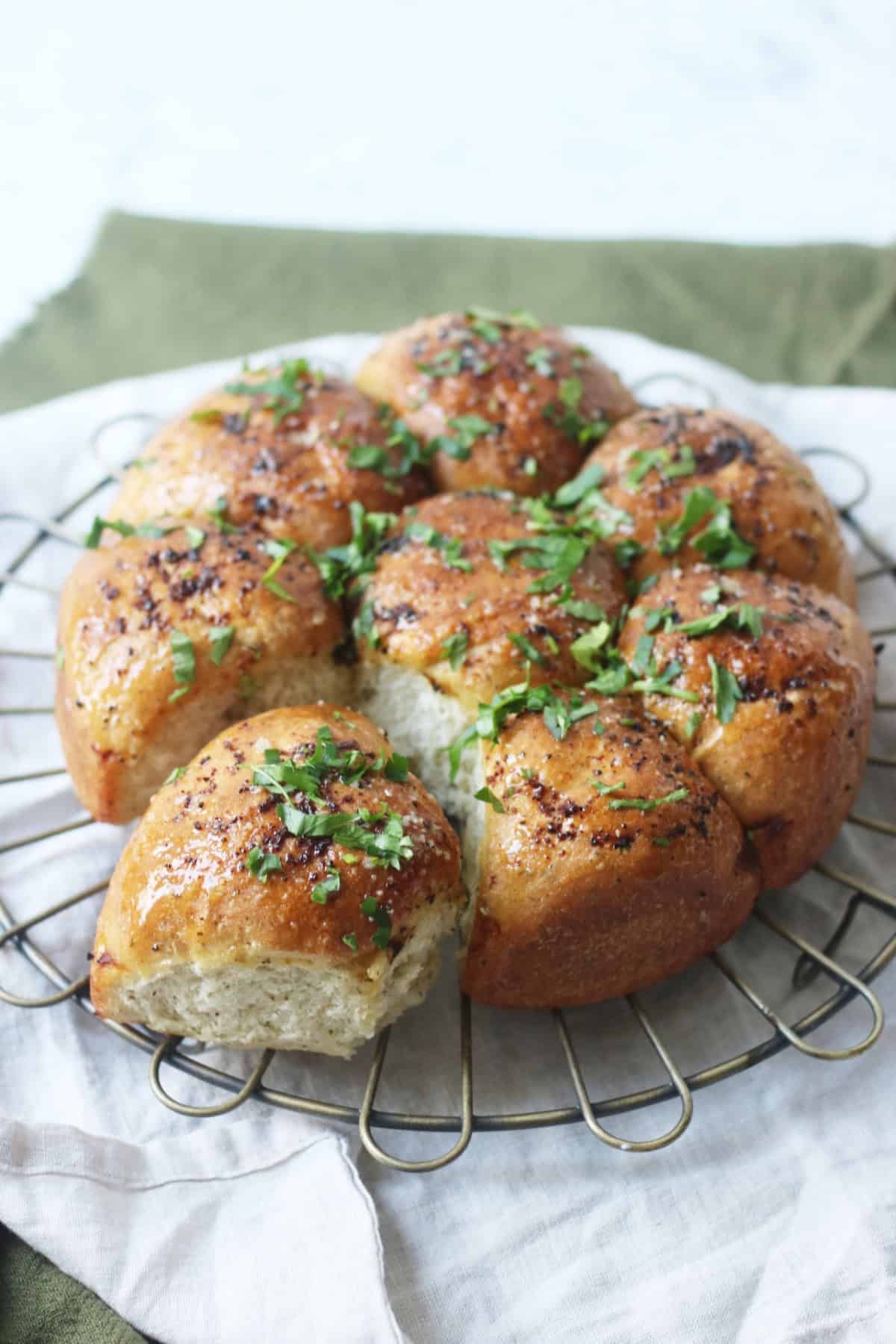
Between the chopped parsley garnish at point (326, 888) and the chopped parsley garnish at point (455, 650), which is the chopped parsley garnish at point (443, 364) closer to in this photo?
the chopped parsley garnish at point (455, 650)

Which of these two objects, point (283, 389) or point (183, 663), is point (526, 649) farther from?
point (283, 389)

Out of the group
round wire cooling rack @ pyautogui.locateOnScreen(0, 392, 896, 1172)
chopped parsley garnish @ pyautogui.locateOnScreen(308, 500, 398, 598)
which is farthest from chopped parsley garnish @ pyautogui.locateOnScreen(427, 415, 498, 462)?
round wire cooling rack @ pyautogui.locateOnScreen(0, 392, 896, 1172)

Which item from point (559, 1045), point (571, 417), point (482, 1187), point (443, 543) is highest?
point (571, 417)

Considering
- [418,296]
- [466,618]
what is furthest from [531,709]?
[418,296]

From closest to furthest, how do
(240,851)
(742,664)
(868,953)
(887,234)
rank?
1. (240,851)
2. (742,664)
3. (868,953)
4. (887,234)

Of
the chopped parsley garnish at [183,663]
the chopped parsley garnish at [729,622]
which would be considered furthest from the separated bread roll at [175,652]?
the chopped parsley garnish at [729,622]

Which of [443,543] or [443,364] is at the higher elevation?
[443,364]

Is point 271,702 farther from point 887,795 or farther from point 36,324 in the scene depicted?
point 36,324

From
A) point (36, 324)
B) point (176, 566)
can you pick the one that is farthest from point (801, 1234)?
point (36, 324)
